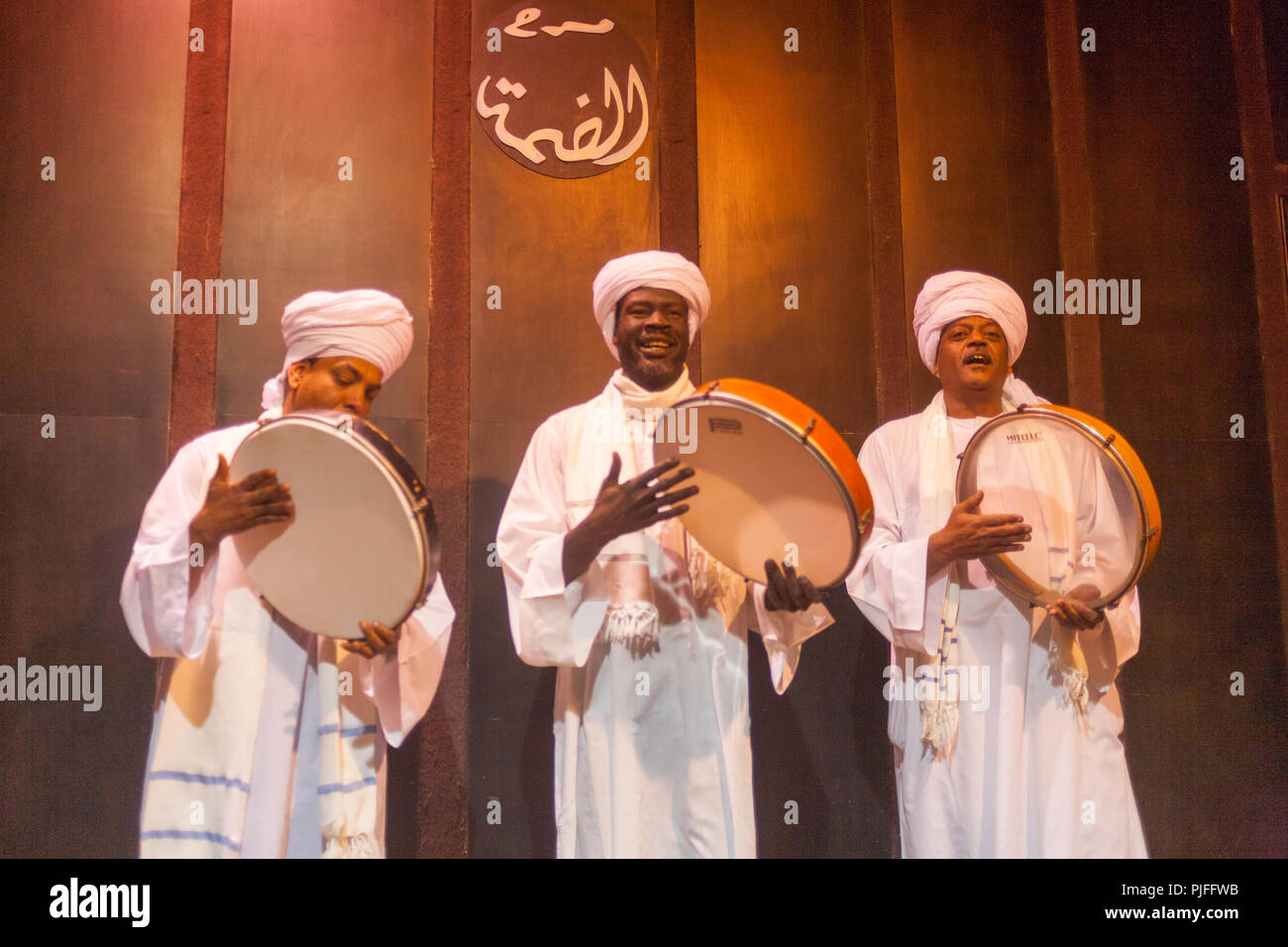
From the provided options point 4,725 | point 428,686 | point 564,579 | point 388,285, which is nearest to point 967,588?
point 564,579

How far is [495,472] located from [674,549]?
37.2 inches

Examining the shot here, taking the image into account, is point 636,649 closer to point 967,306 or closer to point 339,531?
point 339,531

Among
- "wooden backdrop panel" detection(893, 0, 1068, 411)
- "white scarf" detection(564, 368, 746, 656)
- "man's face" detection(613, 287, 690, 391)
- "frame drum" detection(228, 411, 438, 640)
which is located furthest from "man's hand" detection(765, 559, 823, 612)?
"wooden backdrop panel" detection(893, 0, 1068, 411)

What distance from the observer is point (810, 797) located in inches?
164

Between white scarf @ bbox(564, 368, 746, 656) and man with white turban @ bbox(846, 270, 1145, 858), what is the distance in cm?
47

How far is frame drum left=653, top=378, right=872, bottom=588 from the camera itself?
3.05 meters

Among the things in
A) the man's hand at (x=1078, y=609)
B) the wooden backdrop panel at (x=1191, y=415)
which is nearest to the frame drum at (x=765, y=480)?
the man's hand at (x=1078, y=609)

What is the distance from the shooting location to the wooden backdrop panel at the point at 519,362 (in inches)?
158

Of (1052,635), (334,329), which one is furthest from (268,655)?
(1052,635)

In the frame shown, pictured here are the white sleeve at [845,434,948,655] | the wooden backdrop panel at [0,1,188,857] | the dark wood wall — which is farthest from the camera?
the dark wood wall

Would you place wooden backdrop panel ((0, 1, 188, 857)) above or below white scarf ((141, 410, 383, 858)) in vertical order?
above

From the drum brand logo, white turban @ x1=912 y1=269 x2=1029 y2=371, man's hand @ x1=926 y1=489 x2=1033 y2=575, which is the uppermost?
white turban @ x1=912 y1=269 x2=1029 y2=371

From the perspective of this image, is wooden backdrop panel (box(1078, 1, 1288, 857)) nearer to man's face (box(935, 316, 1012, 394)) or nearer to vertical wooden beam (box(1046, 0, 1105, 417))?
vertical wooden beam (box(1046, 0, 1105, 417))

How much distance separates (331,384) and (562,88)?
1677mm
